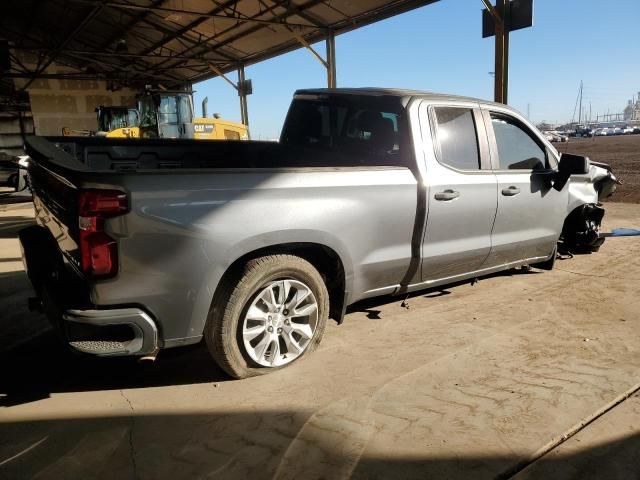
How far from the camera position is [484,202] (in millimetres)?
3758

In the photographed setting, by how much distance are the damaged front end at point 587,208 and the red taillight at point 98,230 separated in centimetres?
436

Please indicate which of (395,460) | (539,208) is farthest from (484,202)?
(395,460)

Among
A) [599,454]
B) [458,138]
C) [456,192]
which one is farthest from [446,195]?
[599,454]

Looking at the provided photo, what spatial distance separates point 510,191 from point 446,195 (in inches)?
33.2

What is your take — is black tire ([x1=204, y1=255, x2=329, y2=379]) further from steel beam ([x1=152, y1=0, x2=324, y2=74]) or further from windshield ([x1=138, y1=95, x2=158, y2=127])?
windshield ([x1=138, y1=95, x2=158, y2=127])

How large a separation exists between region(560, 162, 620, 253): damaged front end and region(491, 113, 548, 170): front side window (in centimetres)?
74

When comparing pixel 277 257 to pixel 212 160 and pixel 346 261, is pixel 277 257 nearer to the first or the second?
pixel 346 261

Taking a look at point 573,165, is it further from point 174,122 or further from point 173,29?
point 173,29

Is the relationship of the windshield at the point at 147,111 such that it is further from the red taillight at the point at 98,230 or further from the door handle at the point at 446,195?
the red taillight at the point at 98,230

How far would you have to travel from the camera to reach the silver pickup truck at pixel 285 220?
7.68ft

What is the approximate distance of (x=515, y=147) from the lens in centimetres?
420

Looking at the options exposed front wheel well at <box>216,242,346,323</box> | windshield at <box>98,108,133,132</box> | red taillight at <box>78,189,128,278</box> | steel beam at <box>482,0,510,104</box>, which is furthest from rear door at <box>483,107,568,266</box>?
windshield at <box>98,108,133,132</box>

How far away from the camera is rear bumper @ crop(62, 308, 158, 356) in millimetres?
2309

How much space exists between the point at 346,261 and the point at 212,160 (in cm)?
199
